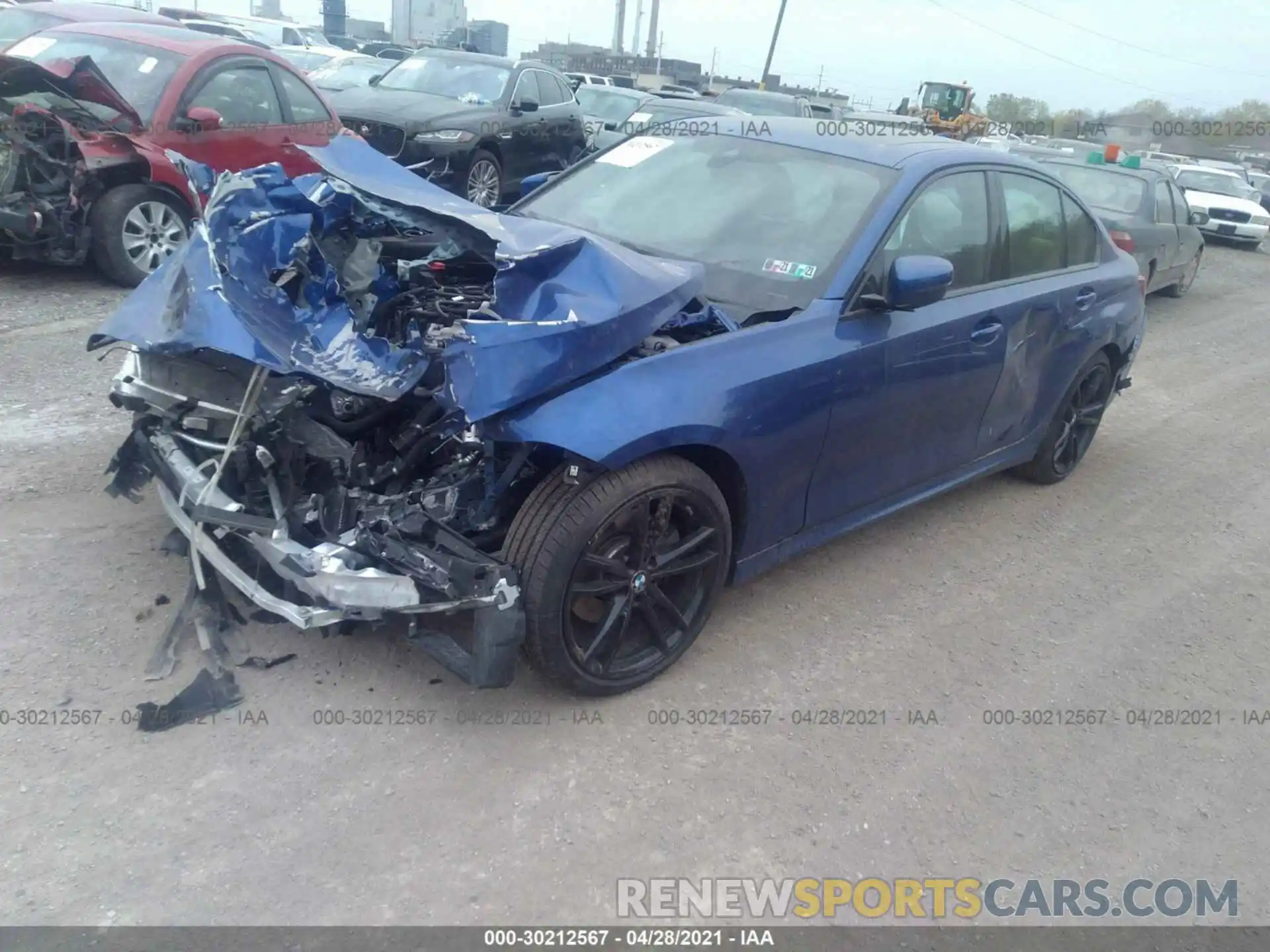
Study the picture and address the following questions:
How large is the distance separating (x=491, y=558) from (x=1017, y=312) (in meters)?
2.86

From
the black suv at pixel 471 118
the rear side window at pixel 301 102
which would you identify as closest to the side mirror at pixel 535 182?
the rear side window at pixel 301 102

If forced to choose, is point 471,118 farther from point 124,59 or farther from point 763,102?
point 763,102

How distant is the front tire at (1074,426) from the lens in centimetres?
554

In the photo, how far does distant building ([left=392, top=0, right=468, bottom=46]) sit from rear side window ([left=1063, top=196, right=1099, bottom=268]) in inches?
2000

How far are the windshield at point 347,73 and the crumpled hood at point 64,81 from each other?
18.5 feet

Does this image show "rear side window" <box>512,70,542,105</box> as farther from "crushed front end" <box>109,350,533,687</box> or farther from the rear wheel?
"crushed front end" <box>109,350,533,687</box>

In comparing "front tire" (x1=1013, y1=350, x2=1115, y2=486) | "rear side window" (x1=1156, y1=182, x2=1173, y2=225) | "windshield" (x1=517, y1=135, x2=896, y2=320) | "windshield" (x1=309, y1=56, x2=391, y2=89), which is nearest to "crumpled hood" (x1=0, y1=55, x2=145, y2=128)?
"windshield" (x1=517, y1=135, x2=896, y2=320)

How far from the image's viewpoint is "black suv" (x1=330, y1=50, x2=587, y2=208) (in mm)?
11156

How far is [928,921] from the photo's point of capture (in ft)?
9.16

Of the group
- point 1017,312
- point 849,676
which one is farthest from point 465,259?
point 1017,312

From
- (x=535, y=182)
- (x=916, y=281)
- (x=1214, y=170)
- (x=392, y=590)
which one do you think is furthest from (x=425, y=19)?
(x=392, y=590)

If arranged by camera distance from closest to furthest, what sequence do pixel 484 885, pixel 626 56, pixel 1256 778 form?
pixel 484 885 → pixel 1256 778 → pixel 626 56

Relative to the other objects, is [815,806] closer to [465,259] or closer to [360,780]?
[360,780]
